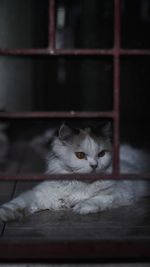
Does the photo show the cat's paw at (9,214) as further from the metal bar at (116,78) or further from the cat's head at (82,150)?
the metal bar at (116,78)

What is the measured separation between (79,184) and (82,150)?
0.22 metres

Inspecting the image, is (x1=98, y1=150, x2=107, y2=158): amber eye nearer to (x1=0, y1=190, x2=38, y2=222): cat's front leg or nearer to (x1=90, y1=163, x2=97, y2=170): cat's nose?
(x1=90, y1=163, x2=97, y2=170): cat's nose

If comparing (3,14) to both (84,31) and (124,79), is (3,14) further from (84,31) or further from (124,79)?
(124,79)

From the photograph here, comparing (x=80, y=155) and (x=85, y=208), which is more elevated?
(x=80, y=155)

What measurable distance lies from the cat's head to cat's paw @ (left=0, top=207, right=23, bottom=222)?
0.46 m

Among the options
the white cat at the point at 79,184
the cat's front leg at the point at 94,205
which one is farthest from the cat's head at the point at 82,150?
the cat's front leg at the point at 94,205

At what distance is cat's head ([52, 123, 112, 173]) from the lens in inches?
120

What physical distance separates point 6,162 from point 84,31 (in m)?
2.15

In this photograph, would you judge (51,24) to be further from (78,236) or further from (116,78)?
(78,236)

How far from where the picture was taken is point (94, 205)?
299 cm

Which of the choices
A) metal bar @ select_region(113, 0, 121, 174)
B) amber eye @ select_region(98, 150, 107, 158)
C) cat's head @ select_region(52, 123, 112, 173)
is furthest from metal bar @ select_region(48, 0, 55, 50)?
amber eye @ select_region(98, 150, 107, 158)

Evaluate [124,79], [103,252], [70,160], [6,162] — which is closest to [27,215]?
[70,160]

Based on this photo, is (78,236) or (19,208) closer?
(78,236)

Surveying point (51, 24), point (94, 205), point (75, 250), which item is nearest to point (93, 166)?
point (94, 205)
